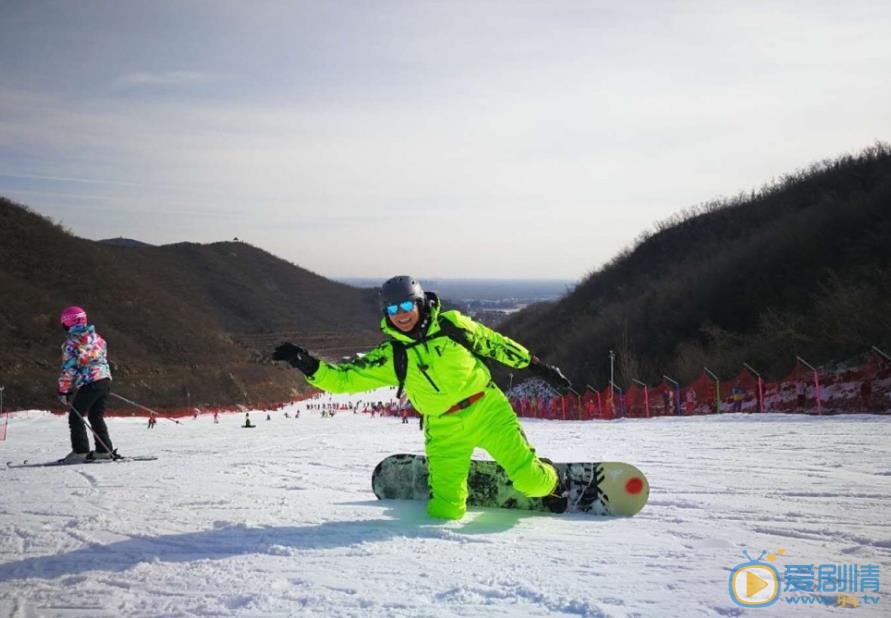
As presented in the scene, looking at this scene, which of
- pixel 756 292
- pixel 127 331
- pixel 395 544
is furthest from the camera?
pixel 127 331

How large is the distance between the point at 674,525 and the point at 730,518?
0.47 meters

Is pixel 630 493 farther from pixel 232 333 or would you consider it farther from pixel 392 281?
pixel 232 333

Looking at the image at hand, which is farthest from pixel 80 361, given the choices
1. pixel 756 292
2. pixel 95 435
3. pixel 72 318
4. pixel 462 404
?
pixel 756 292

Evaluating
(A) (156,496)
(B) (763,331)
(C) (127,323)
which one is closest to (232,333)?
(C) (127,323)

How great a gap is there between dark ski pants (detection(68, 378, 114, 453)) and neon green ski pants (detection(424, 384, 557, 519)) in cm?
548

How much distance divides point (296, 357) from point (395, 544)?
59.3 inches

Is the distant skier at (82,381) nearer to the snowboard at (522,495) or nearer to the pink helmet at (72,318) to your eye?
the pink helmet at (72,318)

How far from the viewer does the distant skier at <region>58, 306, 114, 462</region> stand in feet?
26.7

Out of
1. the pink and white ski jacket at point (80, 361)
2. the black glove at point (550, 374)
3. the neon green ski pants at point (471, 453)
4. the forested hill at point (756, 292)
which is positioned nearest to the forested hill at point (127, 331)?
the forested hill at point (756, 292)

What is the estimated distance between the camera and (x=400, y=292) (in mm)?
4539

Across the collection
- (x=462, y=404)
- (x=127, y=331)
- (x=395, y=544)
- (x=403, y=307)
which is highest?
(x=127, y=331)

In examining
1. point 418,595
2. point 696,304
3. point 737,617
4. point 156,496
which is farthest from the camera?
point 696,304

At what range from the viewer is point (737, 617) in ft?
8.95

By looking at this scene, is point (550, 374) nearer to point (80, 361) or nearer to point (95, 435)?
point (80, 361)
